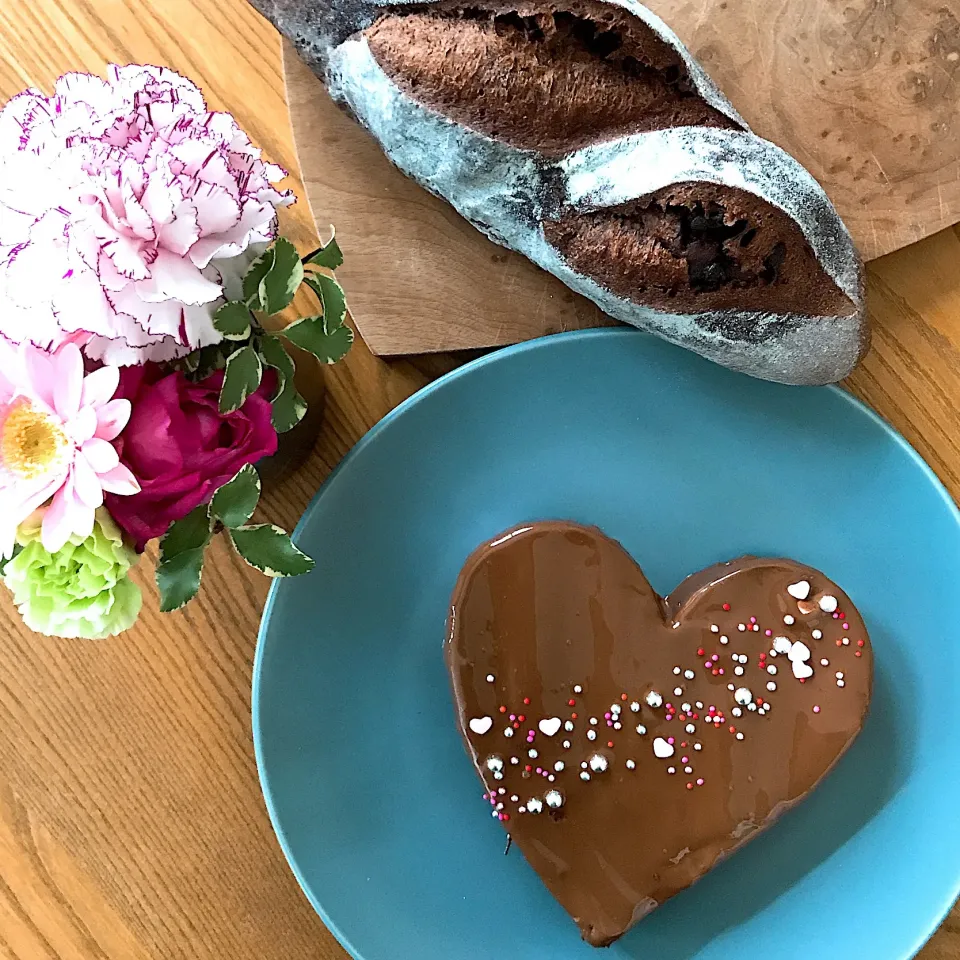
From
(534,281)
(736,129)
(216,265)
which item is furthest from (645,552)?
(216,265)

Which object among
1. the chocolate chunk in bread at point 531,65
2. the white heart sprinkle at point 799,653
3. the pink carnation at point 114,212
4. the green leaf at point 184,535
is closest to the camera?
the pink carnation at point 114,212

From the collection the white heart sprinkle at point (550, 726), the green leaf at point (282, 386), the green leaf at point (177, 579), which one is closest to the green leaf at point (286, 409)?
the green leaf at point (282, 386)

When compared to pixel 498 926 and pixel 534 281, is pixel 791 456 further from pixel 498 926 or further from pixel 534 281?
pixel 498 926

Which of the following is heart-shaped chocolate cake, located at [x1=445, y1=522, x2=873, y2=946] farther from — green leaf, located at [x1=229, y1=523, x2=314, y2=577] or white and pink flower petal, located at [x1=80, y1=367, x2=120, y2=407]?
white and pink flower petal, located at [x1=80, y1=367, x2=120, y2=407]

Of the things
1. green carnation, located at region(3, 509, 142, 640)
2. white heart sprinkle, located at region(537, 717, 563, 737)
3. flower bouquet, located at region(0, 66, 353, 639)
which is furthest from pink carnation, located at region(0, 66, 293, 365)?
white heart sprinkle, located at region(537, 717, 563, 737)

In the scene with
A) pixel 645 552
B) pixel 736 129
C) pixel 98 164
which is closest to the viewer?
pixel 98 164

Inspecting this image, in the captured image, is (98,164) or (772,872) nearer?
(98,164)

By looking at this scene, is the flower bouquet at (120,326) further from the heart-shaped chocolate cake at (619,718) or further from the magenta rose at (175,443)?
the heart-shaped chocolate cake at (619,718)

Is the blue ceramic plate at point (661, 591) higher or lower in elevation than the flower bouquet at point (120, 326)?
lower
